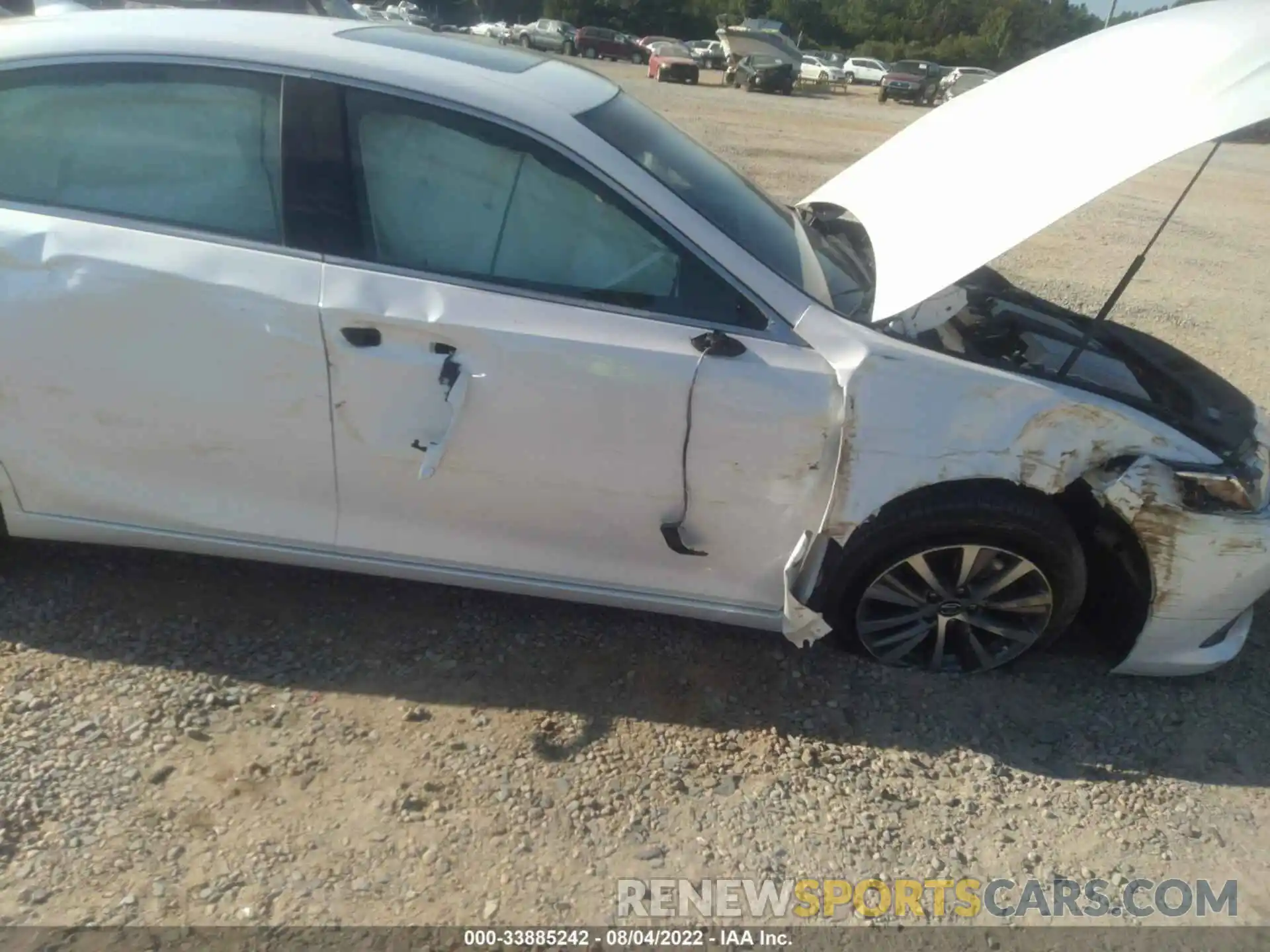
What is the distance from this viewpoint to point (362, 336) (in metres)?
2.59

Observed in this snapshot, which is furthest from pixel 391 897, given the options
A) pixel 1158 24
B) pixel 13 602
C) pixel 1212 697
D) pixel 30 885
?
pixel 1158 24

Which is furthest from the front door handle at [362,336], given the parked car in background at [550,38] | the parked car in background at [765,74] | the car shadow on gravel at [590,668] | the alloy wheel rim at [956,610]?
the parked car in background at [550,38]

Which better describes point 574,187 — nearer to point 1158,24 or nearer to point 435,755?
point 435,755

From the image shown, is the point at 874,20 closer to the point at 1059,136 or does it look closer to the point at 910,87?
the point at 910,87

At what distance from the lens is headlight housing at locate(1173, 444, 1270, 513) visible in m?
2.79

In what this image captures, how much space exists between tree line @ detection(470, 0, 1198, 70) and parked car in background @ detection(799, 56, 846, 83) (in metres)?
15.9

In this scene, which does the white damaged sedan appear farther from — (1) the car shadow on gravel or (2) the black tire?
(1) the car shadow on gravel

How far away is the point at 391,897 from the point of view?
2.28 m

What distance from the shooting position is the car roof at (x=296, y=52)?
8.75 feet

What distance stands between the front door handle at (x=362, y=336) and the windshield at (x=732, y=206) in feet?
2.79

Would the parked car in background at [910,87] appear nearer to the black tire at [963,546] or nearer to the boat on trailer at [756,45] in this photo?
the boat on trailer at [756,45]

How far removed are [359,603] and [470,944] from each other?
135 cm

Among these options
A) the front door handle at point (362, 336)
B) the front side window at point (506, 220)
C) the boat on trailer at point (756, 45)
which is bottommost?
the boat on trailer at point (756, 45)

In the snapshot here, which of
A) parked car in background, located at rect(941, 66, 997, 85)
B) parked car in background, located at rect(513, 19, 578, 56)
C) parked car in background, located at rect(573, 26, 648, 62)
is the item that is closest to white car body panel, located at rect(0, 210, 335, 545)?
parked car in background, located at rect(941, 66, 997, 85)
